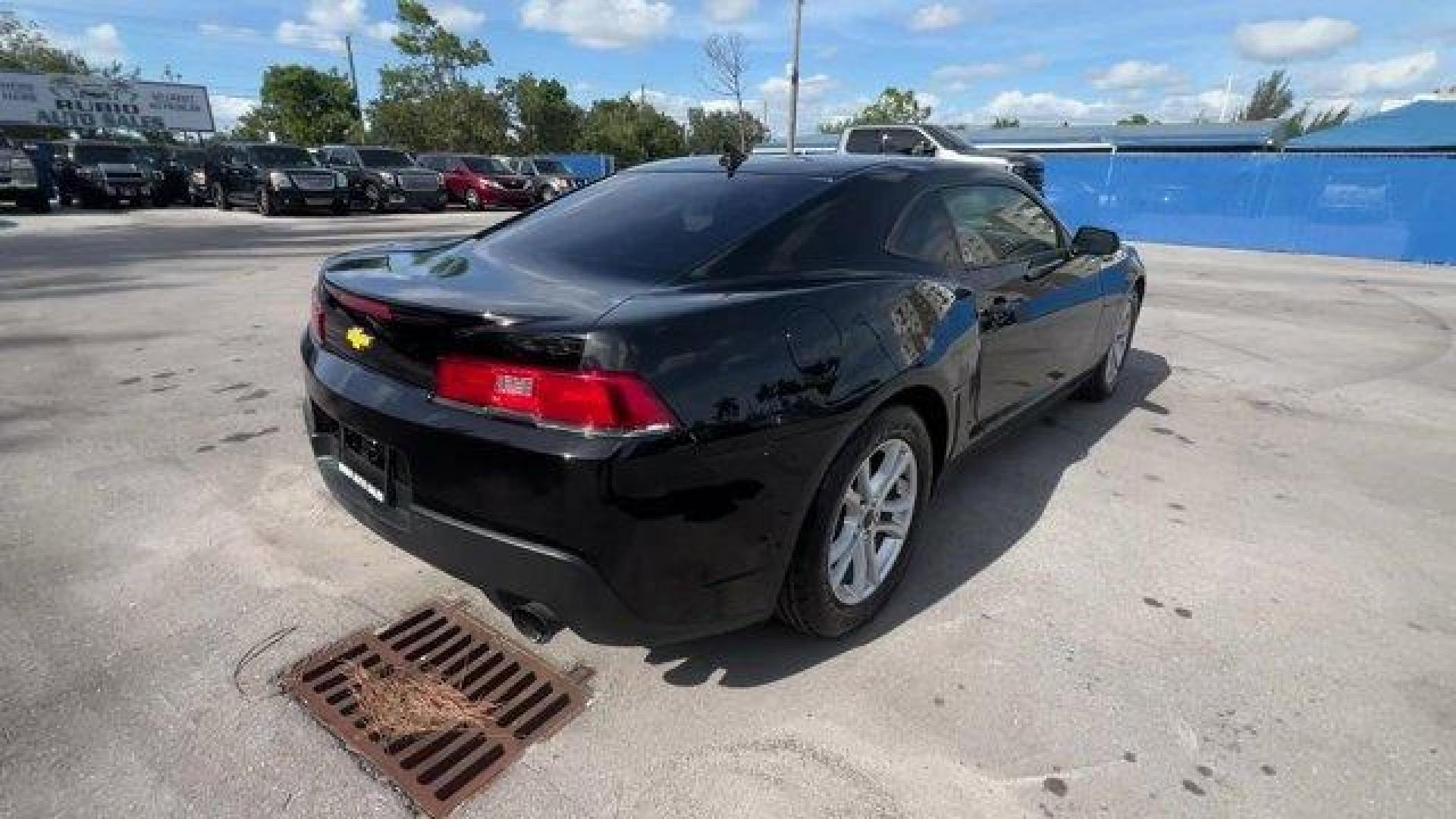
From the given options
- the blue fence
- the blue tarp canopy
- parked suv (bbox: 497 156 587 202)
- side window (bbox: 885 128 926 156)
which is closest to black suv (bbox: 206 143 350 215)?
parked suv (bbox: 497 156 587 202)

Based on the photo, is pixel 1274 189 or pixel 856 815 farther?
pixel 1274 189

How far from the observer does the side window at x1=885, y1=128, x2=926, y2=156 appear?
14.7 m

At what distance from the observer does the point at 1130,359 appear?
6.35 metres

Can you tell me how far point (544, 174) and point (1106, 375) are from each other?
75.0 feet

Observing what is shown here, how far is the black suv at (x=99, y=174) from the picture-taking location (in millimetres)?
18672

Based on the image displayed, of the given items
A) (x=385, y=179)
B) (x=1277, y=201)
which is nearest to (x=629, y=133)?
(x=385, y=179)

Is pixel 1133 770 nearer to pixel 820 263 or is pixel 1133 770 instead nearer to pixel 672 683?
pixel 672 683

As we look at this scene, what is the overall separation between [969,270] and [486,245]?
Result: 1839 millimetres

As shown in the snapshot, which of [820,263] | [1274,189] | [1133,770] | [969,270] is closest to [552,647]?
[820,263]

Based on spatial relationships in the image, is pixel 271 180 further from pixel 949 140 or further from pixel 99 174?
pixel 949 140

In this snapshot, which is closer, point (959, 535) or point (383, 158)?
point (959, 535)

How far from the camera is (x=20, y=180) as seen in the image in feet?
57.4

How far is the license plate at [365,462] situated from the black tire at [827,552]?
1.16 metres

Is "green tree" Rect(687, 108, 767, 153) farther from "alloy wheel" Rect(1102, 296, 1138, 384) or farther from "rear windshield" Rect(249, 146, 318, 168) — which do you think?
"alloy wheel" Rect(1102, 296, 1138, 384)
